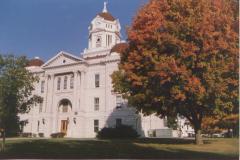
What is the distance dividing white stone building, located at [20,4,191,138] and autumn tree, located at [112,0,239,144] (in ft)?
71.2

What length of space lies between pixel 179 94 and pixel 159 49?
305cm

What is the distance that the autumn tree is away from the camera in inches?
805

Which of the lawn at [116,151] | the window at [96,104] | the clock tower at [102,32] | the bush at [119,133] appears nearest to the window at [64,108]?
the window at [96,104]

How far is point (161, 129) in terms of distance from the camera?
4344 cm

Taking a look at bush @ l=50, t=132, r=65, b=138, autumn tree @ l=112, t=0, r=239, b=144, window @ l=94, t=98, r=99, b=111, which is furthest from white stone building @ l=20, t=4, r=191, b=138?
autumn tree @ l=112, t=0, r=239, b=144

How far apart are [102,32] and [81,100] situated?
12.3 metres

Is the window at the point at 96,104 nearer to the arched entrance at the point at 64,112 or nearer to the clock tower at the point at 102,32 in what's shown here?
the arched entrance at the point at 64,112

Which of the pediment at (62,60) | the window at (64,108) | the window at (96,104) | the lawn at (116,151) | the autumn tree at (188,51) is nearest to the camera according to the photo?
the lawn at (116,151)

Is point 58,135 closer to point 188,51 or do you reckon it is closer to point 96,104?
point 96,104

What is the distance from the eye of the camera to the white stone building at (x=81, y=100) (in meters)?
44.8

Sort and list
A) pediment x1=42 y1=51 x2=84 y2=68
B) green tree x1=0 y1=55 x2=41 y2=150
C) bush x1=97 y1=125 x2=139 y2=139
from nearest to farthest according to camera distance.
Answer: green tree x1=0 y1=55 x2=41 y2=150
bush x1=97 y1=125 x2=139 y2=139
pediment x1=42 y1=51 x2=84 y2=68

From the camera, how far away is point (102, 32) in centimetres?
5322

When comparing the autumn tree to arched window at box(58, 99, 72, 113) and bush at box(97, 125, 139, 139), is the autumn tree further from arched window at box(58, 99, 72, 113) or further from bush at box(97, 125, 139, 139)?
arched window at box(58, 99, 72, 113)

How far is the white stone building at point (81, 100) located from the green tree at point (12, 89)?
25913 millimetres
